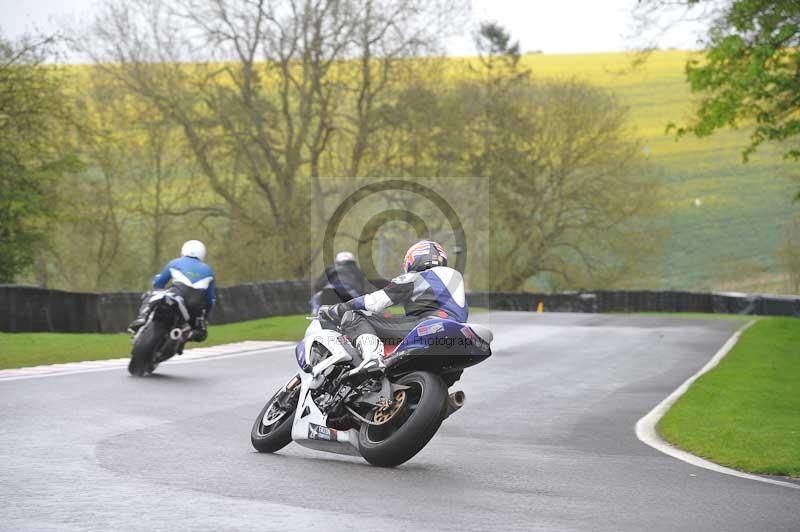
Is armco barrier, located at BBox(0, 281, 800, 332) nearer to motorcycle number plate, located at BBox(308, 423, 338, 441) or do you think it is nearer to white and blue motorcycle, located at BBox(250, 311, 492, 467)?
white and blue motorcycle, located at BBox(250, 311, 492, 467)

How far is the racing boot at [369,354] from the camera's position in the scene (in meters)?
8.55

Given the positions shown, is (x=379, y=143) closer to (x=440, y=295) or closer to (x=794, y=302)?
(x=794, y=302)

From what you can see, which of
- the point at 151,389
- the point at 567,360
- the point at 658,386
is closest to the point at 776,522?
the point at 151,389

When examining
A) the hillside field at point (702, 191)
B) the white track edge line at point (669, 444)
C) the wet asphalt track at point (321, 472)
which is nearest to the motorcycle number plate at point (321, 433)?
the wet asphalt track at point (321, 472)

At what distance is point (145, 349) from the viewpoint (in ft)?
48.8

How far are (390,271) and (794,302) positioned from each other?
1481cm

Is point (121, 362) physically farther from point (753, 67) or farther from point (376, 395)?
point (753, 67)

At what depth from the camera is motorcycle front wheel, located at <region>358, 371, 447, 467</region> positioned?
809cm

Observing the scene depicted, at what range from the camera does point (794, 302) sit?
42062 mm

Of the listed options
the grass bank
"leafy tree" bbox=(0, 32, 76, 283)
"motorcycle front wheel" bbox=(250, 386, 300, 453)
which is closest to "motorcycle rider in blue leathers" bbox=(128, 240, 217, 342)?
the grass bank

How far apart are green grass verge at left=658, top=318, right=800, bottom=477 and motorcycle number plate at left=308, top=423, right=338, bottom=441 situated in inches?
132

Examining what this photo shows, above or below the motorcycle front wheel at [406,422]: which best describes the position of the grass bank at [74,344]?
below

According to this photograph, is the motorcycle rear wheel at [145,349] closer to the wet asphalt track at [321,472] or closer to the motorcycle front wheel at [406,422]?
the wet asphalt track at [321,472]

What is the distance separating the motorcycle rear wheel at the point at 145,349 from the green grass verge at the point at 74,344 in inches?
89.5
